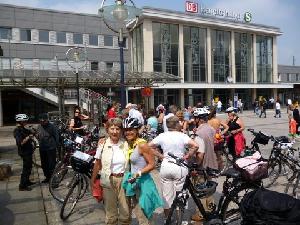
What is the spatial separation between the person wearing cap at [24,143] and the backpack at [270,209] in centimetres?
601

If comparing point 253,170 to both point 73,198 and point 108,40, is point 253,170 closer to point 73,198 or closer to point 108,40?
point 73,198

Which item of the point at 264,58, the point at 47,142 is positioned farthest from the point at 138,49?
the point at 47,142

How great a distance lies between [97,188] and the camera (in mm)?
5340

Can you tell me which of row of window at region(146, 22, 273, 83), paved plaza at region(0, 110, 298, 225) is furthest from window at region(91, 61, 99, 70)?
paved plaza at region(0, 110, 298, 225)

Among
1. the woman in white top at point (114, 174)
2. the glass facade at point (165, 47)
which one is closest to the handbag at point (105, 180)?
the woman in white top at point (114, 174)

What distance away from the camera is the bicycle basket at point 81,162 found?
6.16m

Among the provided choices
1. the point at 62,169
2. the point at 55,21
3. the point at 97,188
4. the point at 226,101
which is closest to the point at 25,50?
the point at 55,21

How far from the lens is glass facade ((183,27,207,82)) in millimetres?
42938

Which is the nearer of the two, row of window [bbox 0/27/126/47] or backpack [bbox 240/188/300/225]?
backpack [bbox 240/188/300/225]

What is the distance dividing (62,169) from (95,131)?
2892 mm

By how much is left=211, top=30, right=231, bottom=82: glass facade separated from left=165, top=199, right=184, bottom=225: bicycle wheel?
134 ft

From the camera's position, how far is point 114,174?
187 inches

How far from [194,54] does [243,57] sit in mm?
8567

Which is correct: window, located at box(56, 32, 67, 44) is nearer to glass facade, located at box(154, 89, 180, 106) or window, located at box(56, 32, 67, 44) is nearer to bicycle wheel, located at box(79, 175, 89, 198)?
glass facade, located at box(154, 89, 180, 106)
